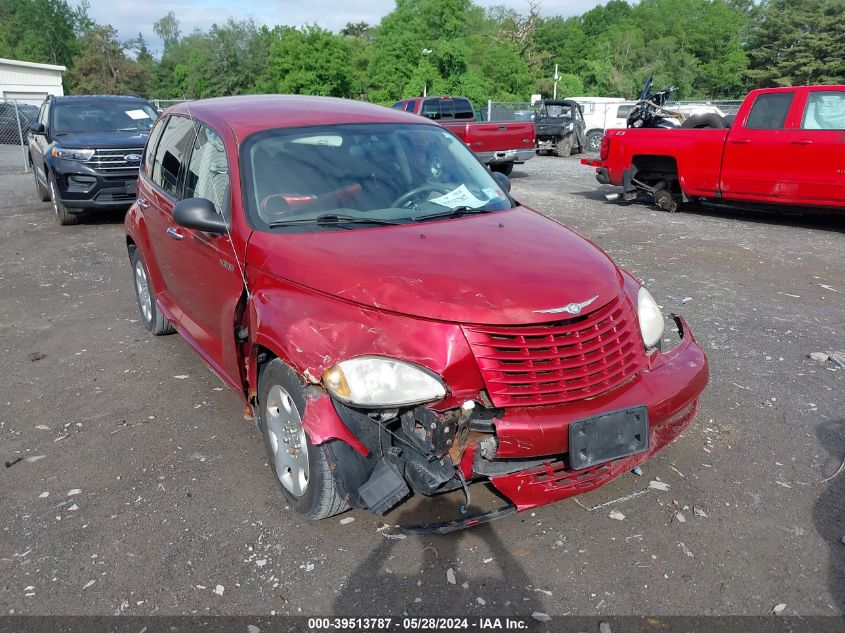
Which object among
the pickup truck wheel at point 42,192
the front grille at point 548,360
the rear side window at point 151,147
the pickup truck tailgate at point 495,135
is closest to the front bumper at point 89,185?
the pickup truck wheel at point 42,192

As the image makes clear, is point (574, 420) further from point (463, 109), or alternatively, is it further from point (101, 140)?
point (463, 109)

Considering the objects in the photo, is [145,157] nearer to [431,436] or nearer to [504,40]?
[431,436]

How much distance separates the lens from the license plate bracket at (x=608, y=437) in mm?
2775

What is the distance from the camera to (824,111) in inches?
365

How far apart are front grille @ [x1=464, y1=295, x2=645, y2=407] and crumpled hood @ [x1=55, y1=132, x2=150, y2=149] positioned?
9502mm

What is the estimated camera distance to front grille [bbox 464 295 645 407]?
2.78 metres

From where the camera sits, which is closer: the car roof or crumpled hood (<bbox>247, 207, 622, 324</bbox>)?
crumpled hood (<bbox>247, 207, 622, 324</bbox>)

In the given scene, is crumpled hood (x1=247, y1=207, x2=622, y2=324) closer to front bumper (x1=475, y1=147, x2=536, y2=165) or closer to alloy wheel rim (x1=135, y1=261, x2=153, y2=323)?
alloy wheel rim (x1=135, y1=261, x2=153, y2=323)

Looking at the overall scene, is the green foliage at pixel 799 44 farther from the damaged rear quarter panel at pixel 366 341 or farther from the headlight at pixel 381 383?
the headlight at pixel 381 383

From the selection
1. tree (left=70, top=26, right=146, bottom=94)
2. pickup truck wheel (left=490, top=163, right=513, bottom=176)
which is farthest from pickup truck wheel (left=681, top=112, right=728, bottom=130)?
tree (left=70, top=26, right=146, bottom=94)

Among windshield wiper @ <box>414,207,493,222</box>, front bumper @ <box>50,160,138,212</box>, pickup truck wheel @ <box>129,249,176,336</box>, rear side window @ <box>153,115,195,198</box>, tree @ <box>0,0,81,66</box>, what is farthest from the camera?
tree @ <box>0,0,81,66</box>

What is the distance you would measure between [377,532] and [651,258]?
20.4 feet

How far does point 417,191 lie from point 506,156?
38.6 feet

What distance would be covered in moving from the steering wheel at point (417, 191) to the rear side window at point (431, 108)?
14202mm
